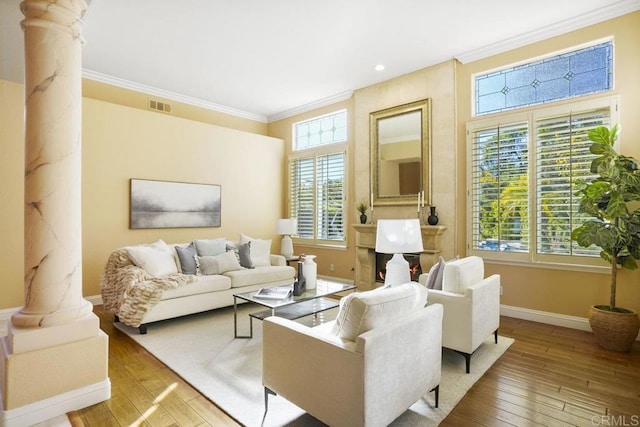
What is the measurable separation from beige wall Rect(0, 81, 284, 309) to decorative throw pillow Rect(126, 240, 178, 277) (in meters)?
1.22

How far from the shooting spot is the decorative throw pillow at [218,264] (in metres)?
4.47

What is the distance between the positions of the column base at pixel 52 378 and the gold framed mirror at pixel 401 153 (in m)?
4.29

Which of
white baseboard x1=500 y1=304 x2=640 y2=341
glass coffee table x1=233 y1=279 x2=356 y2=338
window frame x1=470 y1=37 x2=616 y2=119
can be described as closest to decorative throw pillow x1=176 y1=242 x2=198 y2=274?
glass coffee table x1=233 y1=279 x2=356 y2=338

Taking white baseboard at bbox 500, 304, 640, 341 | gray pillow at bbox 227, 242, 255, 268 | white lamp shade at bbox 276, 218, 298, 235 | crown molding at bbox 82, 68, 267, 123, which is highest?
crown molding at bbox 82, 68, 267, 123

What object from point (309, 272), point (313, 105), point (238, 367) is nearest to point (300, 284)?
point (309, 272)

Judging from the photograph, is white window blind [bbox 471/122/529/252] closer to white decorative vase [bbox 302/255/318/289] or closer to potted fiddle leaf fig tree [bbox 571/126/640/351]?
potted fiddle leaf fig tree [bbox 571/126/640/351]

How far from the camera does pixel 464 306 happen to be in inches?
110

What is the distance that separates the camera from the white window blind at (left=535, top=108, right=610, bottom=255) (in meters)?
3.76

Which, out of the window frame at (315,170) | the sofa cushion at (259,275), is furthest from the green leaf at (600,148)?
the sofa cushion at (259,275)

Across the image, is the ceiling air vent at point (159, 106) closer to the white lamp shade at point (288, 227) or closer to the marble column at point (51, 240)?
the white lamp shade at point (288, 227)

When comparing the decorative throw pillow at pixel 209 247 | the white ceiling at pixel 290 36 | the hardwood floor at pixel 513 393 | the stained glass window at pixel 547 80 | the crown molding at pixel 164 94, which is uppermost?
the white ceiling at pixel 290 36

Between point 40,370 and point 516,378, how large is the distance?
343cm

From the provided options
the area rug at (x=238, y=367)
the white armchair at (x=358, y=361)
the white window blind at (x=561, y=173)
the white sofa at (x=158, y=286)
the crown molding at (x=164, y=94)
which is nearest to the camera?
the white armchair at (x=358, y=361)

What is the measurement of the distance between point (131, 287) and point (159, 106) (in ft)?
11.8
